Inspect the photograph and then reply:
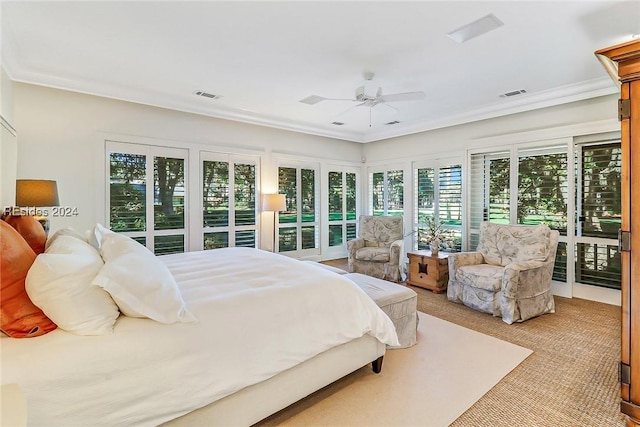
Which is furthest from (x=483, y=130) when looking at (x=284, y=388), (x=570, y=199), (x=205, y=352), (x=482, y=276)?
(x=205, y=352)

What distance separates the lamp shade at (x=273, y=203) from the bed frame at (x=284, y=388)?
11.3ft

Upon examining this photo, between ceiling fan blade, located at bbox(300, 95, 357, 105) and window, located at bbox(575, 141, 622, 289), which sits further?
ceiling fan blade, located at bbox(300, 95, 357, 105)

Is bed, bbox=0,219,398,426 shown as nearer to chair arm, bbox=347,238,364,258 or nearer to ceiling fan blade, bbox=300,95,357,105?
ceiling fan blade, bbox=300,95,357,105

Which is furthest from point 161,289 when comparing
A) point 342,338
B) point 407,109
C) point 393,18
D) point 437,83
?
point 407,109

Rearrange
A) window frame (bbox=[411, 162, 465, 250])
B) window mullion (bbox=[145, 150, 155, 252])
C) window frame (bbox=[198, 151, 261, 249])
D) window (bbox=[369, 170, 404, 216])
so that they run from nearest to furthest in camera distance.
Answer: window mullion (bbox=[145, 150, 155, 252])
window frame (bbox=[198, 151, 261, 249])
window frame (bbox=[411, 162, 465, 250])
window (bbox=[369, 170, 404, 216])

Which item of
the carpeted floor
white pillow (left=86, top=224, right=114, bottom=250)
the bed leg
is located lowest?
the carpeted floor

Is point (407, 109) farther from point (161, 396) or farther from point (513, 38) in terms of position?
point (161, 396)

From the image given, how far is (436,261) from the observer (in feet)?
14.6

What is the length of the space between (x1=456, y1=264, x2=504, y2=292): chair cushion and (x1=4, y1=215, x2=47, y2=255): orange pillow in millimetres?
3953

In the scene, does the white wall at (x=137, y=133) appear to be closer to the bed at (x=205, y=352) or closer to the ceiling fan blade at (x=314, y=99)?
the ceiling fan blade at (x=314, y=99)

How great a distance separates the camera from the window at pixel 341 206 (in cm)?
671

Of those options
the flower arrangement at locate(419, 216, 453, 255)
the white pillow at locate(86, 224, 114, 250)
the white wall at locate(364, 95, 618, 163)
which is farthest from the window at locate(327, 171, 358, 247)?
the white pillow at locate(86, 224, 114, 250)

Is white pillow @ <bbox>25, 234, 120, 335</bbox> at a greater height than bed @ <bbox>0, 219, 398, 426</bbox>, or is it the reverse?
white pillow @ <bbox>25, 234, 120, 335</bbox>

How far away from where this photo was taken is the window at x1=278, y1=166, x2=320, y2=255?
598cm
